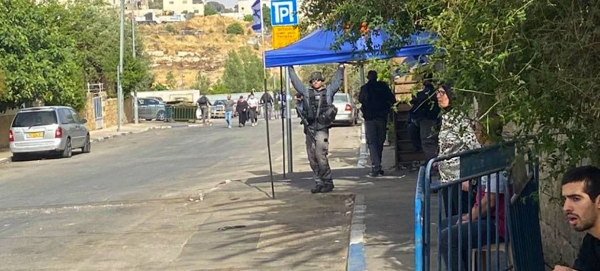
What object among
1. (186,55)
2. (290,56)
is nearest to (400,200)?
(290,56)

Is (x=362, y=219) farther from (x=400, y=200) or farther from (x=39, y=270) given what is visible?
(x=39, y=270)

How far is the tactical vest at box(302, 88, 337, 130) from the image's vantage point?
13.1m

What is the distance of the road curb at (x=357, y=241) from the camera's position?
27.0 ft

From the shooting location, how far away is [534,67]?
4379mm

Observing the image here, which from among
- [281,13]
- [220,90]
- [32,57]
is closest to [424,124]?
[281,13]

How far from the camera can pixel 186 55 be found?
12738cm

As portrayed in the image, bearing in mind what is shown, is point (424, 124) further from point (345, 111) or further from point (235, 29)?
point (235, 29)

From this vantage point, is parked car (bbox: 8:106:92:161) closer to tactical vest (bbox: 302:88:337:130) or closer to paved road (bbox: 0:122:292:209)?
paved road (bbox: 0:122:292:209)

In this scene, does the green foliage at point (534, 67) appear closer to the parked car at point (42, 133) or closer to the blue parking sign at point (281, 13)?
the blue parking sign at point (281, 13)

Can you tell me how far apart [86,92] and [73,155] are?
56.5 ft

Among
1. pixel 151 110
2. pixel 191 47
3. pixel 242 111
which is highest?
pixel 191 47

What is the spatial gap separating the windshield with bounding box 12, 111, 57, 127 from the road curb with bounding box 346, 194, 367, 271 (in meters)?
17.2

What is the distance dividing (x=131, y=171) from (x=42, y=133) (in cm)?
737

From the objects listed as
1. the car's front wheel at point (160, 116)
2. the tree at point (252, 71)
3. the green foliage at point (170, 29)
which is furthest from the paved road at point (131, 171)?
the green foliage at point (170, 29)
